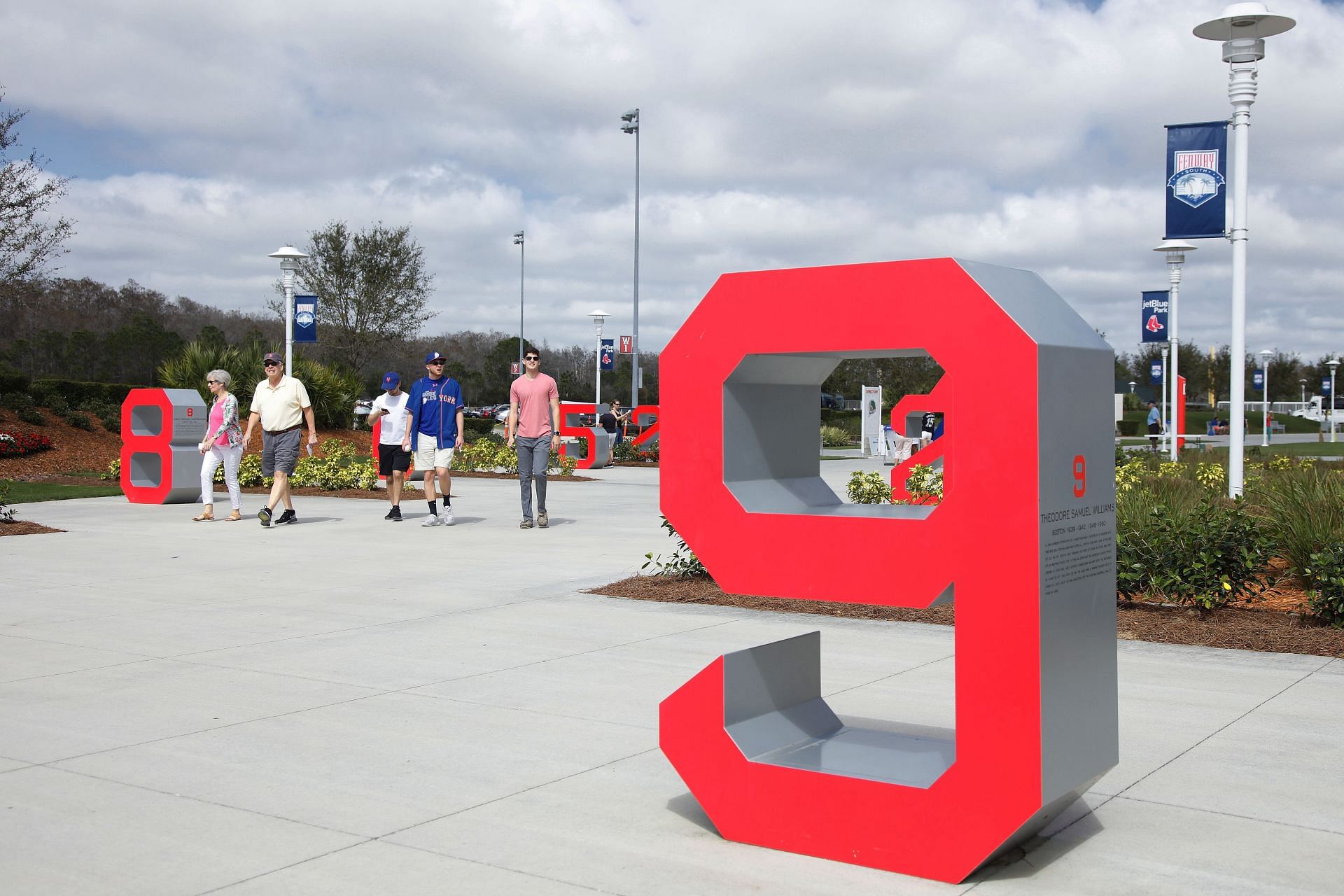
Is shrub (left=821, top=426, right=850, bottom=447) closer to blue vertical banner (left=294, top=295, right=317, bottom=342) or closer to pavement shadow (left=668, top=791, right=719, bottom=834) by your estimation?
blue vertical banner (left=294, top=295, right=317, bottom=342)

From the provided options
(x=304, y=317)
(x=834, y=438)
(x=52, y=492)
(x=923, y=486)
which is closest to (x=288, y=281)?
(x=304, y=317)

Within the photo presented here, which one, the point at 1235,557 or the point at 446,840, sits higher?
the point at 1235,557

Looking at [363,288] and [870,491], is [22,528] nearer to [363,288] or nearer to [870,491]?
[870,491]

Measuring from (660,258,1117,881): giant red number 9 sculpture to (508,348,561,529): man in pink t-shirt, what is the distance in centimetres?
889

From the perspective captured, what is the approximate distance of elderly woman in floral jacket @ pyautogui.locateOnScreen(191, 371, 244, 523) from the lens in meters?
13.5

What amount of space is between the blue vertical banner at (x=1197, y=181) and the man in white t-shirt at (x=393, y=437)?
28.8ft

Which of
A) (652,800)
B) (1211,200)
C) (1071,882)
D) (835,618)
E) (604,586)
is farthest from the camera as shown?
(1211,200)

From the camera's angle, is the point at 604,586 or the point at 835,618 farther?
the point at 604,586

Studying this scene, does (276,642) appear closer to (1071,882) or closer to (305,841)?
(305,841)

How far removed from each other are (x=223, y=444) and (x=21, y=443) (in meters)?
13.1

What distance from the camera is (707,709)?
395 cm

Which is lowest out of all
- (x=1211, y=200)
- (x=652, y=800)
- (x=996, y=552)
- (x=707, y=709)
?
(x=652, y=800)

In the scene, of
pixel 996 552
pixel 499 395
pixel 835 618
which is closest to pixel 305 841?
pixel 996 552

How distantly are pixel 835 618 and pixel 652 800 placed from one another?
3.88 metres
